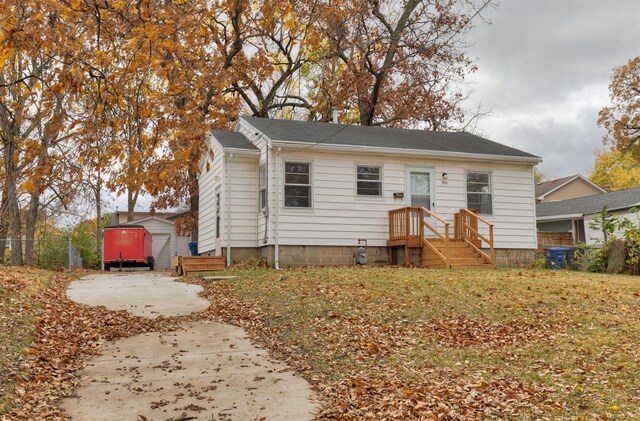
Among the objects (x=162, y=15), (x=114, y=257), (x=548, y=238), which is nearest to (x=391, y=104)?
(x=548, y=238)

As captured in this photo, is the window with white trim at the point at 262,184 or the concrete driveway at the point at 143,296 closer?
the concrete driveway at the point at 143,296

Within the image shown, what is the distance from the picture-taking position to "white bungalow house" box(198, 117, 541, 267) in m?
15.1

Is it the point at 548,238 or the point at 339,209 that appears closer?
the point at 339,209

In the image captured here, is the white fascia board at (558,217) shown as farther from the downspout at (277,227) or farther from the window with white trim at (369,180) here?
the downspout at (277,227)

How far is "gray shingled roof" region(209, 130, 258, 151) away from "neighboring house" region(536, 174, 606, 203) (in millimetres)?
27520

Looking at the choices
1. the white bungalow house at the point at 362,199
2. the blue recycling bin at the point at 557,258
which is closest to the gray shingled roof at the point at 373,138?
the white bungalow house at the point at 362,199

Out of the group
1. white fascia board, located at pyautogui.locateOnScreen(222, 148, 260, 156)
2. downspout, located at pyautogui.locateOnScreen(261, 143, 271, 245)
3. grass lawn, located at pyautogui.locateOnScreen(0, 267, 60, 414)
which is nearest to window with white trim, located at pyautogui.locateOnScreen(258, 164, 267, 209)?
downspout, located at pyautogui.locateOnScreen(261, 143, 271, 245)

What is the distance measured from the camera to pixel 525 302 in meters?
9.18

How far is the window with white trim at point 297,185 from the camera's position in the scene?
15.2 metres

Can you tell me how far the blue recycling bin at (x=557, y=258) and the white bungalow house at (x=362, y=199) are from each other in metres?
0.49

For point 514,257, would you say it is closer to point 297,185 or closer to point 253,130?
point 297,185

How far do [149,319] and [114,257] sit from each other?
14857 mm

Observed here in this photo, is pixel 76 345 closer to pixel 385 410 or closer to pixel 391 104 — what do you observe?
pixel 385 410

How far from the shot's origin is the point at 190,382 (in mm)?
5926
